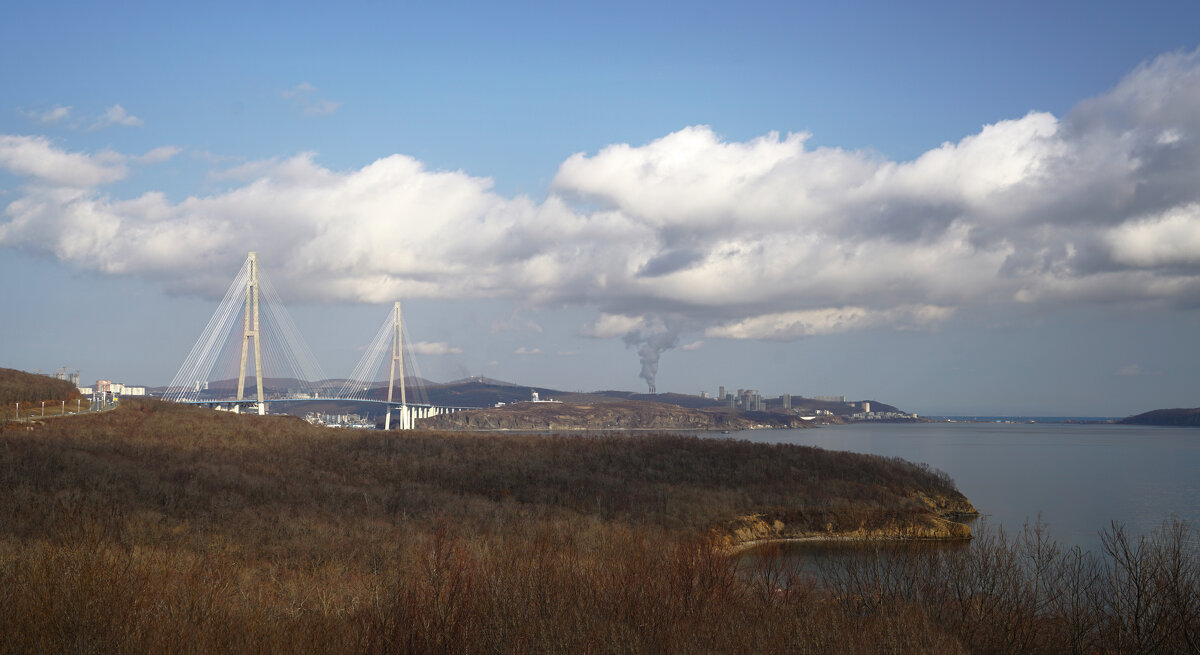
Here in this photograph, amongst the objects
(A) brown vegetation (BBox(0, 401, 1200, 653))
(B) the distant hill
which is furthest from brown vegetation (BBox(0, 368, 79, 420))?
(A) brown vegetation (BBox(0, 401, 1200, 653))

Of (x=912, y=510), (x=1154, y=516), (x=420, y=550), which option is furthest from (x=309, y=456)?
(x=1154, y=516)

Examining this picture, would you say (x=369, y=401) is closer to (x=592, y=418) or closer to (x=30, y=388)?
(x=30, y=388)

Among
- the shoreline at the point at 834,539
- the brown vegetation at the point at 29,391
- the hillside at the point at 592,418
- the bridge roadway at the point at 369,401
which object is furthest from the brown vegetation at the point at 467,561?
the hillside at the point at 592,418

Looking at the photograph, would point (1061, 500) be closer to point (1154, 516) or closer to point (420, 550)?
point (1154, 516)

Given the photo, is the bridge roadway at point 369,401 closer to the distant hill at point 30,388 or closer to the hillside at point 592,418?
the hillside at point 592,418

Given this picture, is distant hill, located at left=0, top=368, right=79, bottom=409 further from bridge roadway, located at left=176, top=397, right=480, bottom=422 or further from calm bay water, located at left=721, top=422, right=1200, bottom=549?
calm bay water, located at left=721, top=422, right=1200, bottom=549
